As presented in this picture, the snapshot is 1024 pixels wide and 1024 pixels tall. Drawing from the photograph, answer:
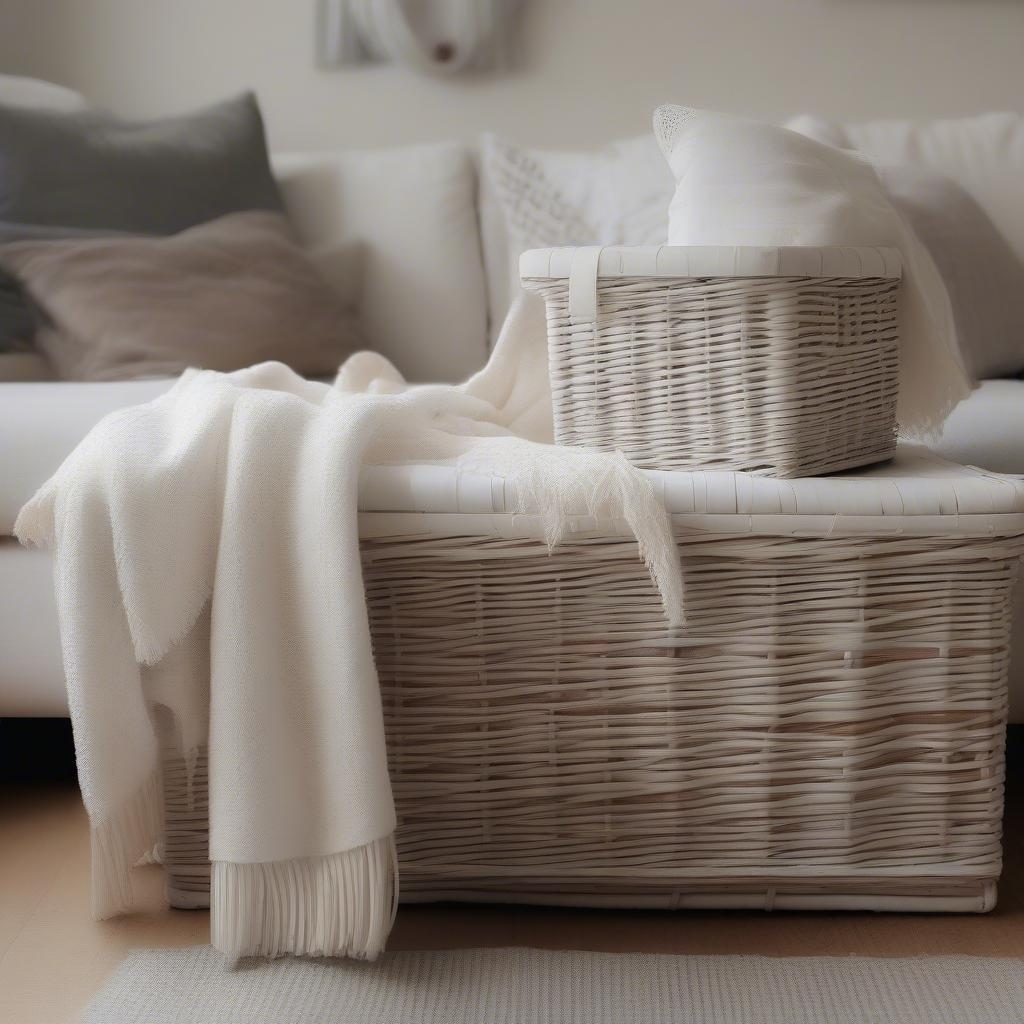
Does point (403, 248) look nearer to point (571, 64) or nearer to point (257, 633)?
point (571, 64)

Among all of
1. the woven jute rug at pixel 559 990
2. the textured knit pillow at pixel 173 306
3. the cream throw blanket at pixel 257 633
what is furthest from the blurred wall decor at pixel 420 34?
the woven jute rug at pixel 559 990

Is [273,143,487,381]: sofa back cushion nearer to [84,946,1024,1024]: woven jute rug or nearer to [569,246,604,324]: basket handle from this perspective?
[569,246,604,324]: basket handle

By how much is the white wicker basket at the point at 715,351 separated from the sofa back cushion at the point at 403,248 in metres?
0.86

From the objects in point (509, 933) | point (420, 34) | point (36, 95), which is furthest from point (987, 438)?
point (36, 95)

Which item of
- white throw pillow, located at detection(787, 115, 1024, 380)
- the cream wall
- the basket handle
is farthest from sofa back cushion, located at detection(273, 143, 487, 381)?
the basket handle

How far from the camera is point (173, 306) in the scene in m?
1.66

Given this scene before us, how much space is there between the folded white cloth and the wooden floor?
0.48 m

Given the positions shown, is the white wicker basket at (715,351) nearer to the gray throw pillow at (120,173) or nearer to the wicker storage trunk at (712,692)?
the wicker storage trunk at (712,692)

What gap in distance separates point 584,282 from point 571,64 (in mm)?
1381

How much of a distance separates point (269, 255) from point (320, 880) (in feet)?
3.56

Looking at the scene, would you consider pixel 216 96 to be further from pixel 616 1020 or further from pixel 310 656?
pixel 616 1020

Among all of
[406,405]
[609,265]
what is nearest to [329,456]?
[406,405]

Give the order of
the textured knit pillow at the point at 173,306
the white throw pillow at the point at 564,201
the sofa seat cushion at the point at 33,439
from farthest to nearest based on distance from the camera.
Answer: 1. the white throw pillow at the point at 564,201
2. the textured knit pillow at the point at 173,306
3. the sofa seat cushion at the point at 33,439

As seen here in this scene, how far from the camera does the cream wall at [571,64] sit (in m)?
2.23
